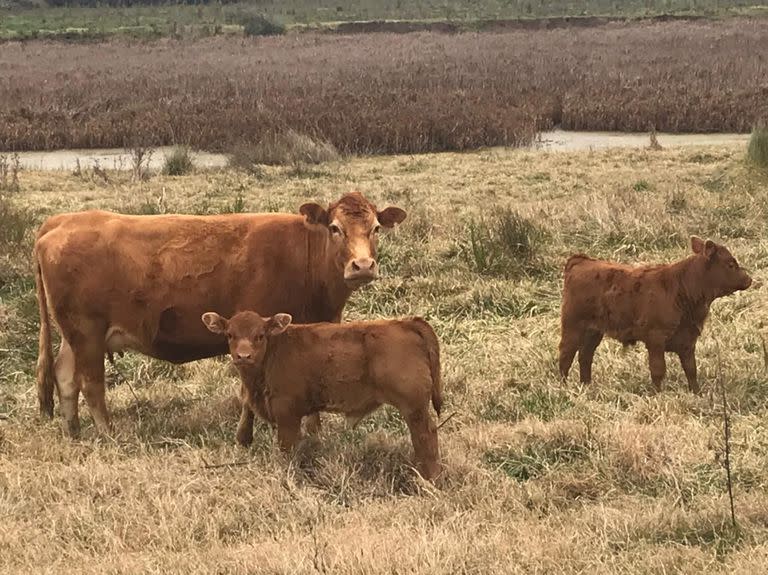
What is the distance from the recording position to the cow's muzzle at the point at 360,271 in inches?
218

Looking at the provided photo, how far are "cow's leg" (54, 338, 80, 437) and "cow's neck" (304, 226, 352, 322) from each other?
1570mm

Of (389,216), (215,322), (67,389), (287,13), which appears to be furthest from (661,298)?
(287,13)

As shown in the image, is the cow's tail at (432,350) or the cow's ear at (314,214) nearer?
the cow's tail at (432,350)

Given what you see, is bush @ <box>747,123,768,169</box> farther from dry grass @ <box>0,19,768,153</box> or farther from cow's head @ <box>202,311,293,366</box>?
cow's head @ <box>202,311,293,366</box>

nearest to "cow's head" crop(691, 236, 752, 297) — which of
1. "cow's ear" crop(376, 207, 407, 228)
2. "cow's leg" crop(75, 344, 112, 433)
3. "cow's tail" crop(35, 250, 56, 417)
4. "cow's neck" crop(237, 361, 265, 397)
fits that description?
"cow's ear" crop(376, 207, 407, 228)

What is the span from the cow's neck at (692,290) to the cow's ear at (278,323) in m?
2.70

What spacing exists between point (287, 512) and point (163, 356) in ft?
5.79

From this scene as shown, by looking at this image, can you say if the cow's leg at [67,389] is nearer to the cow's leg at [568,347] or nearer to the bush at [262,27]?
the cow's leg at [568,347]

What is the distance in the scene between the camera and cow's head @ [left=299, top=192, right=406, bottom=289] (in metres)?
5.62

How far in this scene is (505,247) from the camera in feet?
32.3

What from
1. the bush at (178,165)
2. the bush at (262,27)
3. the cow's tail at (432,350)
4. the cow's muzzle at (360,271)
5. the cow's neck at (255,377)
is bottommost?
the bush at (262,27)

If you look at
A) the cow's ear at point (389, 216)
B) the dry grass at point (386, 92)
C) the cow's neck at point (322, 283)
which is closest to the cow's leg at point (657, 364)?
the cow's ear at point (389, 216)

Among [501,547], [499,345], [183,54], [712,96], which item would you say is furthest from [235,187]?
[183,54]

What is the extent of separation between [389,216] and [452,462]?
1631 millimetres
